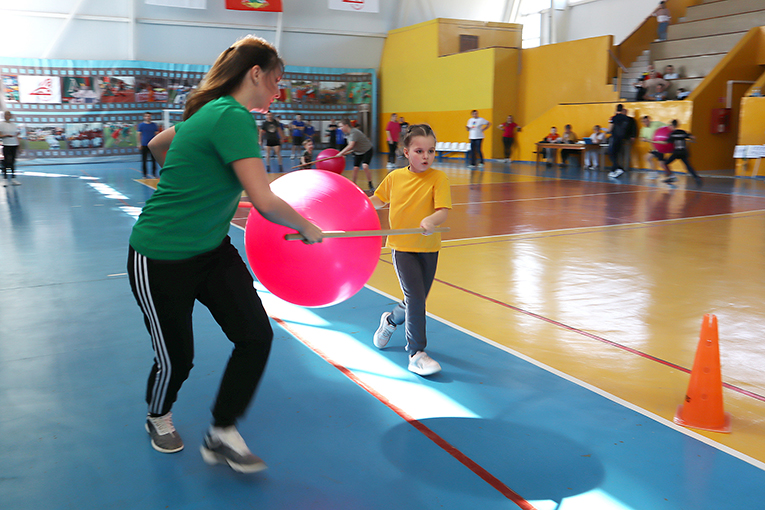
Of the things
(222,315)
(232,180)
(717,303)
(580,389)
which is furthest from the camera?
(717,303)

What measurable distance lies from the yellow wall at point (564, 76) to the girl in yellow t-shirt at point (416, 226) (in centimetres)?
2023

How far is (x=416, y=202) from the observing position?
12.5 feet

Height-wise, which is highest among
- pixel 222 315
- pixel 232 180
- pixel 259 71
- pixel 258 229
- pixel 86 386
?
pixel 259 71

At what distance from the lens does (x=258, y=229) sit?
3.19 metres

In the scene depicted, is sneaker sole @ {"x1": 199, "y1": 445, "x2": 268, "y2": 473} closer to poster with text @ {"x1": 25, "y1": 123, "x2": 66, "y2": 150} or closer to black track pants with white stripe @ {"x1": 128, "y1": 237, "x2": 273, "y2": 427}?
black track pants with white stripe @ {"x1": 128, "y1": 237, "x2": 273, "y2": 427}

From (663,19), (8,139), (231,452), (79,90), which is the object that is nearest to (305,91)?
(79,90)

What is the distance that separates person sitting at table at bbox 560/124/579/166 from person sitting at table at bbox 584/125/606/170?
2.29 ft

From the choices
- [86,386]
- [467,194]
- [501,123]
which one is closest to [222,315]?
[86,386]

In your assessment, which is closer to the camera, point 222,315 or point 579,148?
point 222,315

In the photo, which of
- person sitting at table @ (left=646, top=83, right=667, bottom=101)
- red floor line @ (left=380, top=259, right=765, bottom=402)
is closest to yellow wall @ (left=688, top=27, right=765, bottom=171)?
person sitting at table @ (left=646, top=83, right=667, bottom=101)

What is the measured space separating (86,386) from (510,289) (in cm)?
367

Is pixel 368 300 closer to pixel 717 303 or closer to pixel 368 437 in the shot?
pixel 368 437

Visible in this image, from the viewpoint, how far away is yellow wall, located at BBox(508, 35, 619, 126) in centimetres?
2203

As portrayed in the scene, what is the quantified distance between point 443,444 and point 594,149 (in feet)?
63.2
